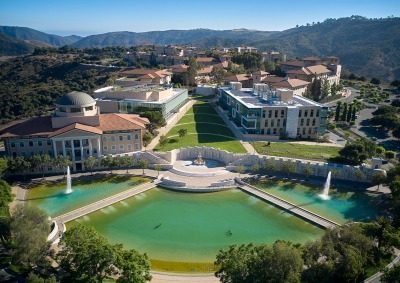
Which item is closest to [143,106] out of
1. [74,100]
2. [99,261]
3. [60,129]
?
[74,100]

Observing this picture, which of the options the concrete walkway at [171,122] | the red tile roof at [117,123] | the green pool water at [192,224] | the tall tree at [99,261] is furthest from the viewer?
the concrete walkway at [171,122]

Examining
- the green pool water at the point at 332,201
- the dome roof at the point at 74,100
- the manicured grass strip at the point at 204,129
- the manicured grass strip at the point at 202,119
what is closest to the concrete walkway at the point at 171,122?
the manicured grass strip at the point at 204,129

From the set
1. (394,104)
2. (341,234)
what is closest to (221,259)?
(341,234)

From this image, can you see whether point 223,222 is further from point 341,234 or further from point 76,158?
point 76,158

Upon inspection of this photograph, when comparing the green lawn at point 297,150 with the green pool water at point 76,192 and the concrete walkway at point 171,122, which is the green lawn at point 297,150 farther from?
the green pool water at point 76,192

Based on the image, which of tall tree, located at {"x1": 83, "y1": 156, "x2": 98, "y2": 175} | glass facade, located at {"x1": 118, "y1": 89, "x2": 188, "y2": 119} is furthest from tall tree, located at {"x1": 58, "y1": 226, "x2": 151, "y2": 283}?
glass facade, located at {"x1": 118, "y1": 89, "x2": 188, "y2": 119}

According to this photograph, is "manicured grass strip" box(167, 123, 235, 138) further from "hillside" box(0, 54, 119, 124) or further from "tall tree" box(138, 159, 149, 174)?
"hillside" box(0, 54, 119, 124)
